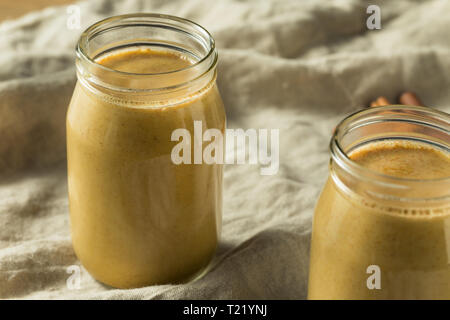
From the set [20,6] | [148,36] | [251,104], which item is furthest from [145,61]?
[20,6]

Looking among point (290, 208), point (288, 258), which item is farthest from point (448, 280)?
point (290, 208)

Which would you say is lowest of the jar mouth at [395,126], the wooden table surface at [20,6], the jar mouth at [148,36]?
the jar mouth at [395,126]

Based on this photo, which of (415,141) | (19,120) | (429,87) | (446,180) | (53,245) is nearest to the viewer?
(446,180)

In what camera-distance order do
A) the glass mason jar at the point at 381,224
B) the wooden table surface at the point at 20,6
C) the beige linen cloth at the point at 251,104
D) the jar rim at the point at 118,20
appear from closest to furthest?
the glass mason jar at the point at 381,224, the jar rim at the point at 118,20, the beige linen cloth at the point at 251,104, the wooden table surface at the point at 20,6

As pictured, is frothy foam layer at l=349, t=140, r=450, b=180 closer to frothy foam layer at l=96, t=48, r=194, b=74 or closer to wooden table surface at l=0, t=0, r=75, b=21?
frothy foam layer at l=96, t=48, r=194, b=74

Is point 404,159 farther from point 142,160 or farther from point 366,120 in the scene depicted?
point 142,160

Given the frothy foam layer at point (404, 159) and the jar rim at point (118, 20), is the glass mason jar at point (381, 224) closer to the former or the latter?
the frothy foam layer at point (404, 159)

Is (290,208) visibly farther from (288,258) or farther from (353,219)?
(353,219)

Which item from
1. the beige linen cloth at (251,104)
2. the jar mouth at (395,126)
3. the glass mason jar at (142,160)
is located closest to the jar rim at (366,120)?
the jar mouth at (395,126)
